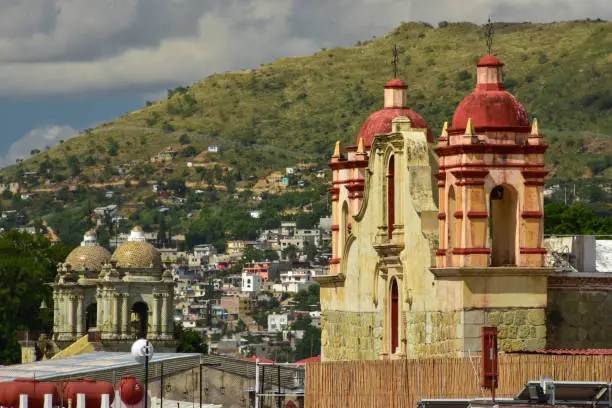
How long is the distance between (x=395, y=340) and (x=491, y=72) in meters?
6.76

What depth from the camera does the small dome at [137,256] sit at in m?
105

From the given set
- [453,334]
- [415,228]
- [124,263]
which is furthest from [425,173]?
[124,263]

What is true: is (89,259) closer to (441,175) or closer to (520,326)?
(441,175)

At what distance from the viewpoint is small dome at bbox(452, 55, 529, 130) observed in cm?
5006

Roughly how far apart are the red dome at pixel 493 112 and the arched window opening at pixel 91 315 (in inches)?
2346

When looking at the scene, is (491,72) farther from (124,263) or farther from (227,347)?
(227,347)

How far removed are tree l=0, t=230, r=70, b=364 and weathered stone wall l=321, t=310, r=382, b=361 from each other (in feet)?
187

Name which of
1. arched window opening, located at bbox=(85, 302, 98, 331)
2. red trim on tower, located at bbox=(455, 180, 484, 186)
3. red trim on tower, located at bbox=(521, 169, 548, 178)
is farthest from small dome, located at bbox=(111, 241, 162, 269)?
red trim on tower, located at bbox=(521, 169, 548, 178)

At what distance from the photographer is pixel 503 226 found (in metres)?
50.8

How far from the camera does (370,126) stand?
62.2 m

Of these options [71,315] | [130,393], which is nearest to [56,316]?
[71,315]

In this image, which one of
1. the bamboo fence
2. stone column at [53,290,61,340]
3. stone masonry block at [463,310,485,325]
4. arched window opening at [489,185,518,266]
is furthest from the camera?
stone column at [53,290,61,340]

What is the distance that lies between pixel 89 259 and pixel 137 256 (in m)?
5.36

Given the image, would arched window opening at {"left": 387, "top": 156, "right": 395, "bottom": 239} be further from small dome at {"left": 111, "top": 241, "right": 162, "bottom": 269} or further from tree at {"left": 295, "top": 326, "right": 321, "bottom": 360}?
tree at {"left": 295, "top": 326, "right": 321, "bottom": 360}
